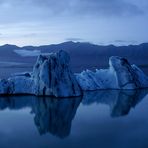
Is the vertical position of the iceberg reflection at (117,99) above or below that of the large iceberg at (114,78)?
below

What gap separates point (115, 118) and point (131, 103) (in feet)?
11.4

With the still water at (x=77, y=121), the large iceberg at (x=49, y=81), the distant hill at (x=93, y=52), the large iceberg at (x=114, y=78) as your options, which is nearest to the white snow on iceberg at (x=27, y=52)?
the distant hill at (x=93, y=52)

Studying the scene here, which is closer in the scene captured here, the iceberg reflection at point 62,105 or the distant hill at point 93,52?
the iceberg reflection at point 62,105

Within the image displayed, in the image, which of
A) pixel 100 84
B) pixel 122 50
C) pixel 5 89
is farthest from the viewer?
pixel 122 50

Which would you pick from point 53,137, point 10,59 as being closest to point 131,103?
point 53,137

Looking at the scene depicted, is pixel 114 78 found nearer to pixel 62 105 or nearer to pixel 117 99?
pixel 117 99

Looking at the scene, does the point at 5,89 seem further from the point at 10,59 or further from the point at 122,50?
the point at 122,50

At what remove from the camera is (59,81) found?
1612cm

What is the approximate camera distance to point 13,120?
11969mm

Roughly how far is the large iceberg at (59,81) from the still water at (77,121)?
25.2 inches

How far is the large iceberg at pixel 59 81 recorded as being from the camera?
52.9 feet

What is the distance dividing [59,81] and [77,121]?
15.5 feet

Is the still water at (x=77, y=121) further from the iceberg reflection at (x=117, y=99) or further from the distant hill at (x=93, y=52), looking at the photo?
the distant hill at (x=93, y=52)

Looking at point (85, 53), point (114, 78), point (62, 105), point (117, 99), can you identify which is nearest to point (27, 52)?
point (85, 53)
